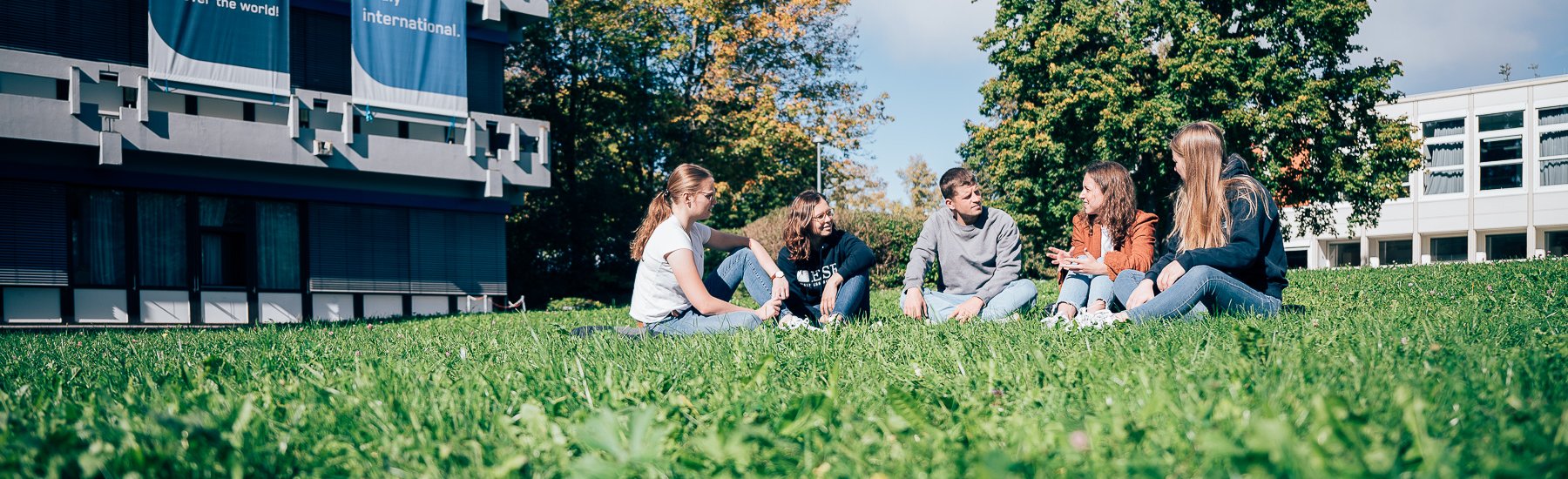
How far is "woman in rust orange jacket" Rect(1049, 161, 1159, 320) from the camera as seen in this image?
632cm

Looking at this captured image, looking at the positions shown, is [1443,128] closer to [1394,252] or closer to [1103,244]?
[1394,252]

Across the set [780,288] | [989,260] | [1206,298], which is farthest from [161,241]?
[1206,298]

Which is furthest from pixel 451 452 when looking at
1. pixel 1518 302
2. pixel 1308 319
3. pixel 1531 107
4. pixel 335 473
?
pixel 1531 107

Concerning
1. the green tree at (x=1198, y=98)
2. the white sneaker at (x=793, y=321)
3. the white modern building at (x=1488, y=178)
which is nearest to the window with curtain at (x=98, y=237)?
the white sneaker at (x=793, y=321)

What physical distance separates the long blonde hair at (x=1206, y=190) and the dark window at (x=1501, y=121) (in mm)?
54601

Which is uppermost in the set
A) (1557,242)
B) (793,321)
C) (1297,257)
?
(793,321)

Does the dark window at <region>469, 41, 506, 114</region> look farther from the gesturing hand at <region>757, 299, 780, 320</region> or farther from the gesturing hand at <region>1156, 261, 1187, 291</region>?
the gesturing hand at <region>1156, 261, 1187, 291</region>

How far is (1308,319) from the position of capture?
191 inches

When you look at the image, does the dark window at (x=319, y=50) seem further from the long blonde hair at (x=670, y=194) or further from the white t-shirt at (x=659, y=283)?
the white t-shirt at (x=659, y=283)

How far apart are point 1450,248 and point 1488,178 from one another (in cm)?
477

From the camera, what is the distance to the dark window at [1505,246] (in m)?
49.1

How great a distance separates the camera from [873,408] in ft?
9.00

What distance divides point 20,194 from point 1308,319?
20.2 m

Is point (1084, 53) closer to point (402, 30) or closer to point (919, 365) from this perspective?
point (402, 30)
